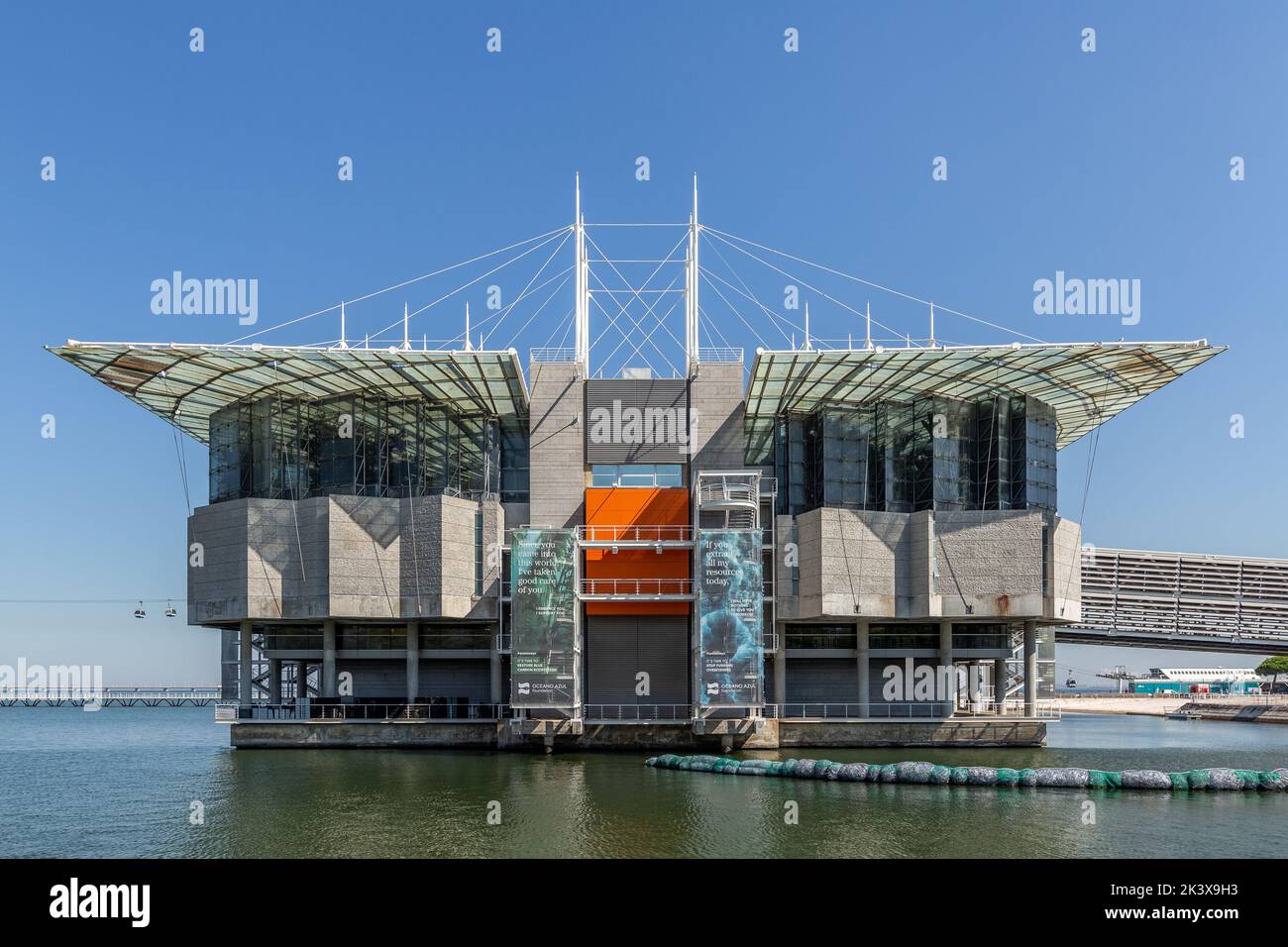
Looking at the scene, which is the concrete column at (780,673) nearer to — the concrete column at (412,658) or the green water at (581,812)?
the green water at (581,812)

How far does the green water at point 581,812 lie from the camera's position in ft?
107

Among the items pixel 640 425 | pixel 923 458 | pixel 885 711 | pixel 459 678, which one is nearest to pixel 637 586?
pixel 640 425

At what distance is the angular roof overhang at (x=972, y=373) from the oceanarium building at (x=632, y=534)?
0.26m

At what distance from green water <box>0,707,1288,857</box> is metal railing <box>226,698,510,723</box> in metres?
5.46

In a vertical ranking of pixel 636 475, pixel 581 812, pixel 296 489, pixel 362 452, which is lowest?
pixel 581 812

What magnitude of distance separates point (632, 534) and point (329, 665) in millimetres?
20655

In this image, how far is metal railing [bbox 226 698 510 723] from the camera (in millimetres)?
67750

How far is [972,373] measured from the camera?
223ft

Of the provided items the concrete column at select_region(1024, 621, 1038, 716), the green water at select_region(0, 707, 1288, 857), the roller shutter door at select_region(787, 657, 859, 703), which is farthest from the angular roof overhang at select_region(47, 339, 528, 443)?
the concrete column at select_region(1024, 621, 1038, 716)

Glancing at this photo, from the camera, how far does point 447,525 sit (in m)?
66.8

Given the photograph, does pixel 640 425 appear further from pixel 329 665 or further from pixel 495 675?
pixel 329 665
